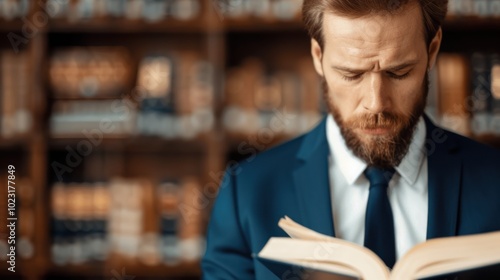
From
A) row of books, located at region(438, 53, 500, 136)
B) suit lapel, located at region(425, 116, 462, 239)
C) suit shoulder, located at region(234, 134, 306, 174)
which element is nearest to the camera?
suit lapel, located at region(425, 116, 462, 239)

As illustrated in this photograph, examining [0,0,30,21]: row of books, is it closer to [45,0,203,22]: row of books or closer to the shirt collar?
[45,0,203,22]: row of books

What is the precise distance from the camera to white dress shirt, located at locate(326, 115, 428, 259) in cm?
99

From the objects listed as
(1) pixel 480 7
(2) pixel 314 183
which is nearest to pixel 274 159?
(2) pixel 314 183

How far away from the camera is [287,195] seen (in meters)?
1.04

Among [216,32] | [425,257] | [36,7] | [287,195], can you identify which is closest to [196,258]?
[216,32]

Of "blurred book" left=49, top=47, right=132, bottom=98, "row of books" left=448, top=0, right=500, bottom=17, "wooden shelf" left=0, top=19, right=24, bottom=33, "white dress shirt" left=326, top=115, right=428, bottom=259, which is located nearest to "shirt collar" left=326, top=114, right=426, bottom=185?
"white dress shirt" left=326, top=115, right=428, bottom=259

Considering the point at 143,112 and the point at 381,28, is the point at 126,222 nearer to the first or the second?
the point at 143,112

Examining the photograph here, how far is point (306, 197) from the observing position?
1.01 m

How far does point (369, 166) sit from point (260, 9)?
1636 mm

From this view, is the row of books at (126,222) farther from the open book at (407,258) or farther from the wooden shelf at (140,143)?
the open book at (407,258)

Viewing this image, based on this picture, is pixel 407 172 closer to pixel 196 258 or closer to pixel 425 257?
pixel 425 257

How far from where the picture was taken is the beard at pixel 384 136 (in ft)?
3.05

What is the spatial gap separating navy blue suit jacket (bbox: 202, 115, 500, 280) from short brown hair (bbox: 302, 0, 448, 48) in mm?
160

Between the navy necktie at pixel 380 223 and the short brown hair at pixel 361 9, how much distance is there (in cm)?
21
